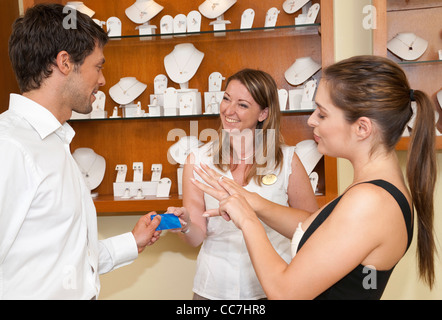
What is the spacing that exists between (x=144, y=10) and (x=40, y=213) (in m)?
1.78

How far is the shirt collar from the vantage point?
1.28 metres

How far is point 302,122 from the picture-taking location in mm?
2658

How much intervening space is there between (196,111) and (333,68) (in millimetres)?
1381

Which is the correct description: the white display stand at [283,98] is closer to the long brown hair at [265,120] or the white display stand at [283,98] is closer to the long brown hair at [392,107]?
the long brown hair at [265,120]

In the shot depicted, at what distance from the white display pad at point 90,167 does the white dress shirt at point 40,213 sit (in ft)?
4.67

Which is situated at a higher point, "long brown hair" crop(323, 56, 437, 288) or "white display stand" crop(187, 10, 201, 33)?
"white display stand" crop(187, 10, 201, 33)

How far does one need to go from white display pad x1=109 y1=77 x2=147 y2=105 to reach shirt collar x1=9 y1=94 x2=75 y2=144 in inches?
55.4

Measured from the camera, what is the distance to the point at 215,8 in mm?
2611

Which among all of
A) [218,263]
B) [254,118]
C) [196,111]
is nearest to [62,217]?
[218,263]

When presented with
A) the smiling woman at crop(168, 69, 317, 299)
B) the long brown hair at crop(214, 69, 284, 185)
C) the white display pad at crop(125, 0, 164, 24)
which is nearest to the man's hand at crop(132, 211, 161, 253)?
the smiling woman at crop(168, 69, 317, 299)

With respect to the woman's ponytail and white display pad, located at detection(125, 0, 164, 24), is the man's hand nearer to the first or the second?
the woman's ponytail

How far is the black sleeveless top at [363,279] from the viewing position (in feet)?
3.75

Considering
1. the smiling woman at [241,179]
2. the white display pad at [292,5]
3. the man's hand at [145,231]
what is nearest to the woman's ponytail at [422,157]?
the smiling woman at [241,179]
